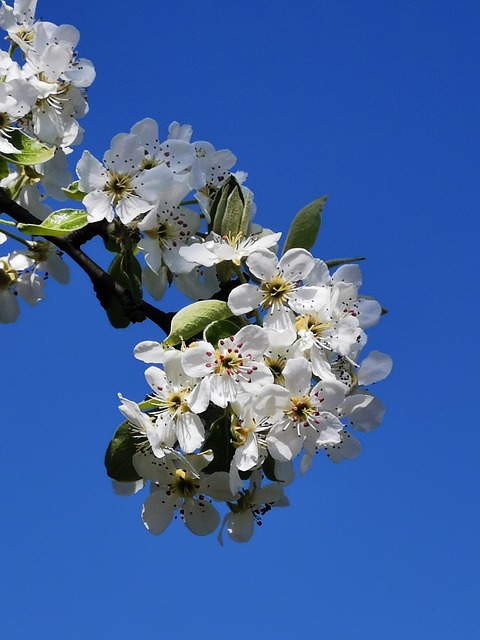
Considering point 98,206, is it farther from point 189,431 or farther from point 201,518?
point 201,518

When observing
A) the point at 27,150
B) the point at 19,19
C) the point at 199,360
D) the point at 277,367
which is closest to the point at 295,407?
the point at 277,367

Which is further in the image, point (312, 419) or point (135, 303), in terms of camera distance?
point (135, 303)

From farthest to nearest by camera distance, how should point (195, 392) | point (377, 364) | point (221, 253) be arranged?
point (377, 364) → point (221, 253) → point (195, 392)

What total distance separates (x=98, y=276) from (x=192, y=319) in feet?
1.02

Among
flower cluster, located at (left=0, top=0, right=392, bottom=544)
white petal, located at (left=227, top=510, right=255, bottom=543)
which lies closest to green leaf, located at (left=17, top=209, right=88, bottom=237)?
flower cluster, located at (left=0, top=0, right=392, bottom=544)

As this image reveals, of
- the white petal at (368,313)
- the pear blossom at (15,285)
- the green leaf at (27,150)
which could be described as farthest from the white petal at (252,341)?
the pear blossom at (15,285)

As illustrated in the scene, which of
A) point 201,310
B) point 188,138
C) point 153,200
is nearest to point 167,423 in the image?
point 201,310

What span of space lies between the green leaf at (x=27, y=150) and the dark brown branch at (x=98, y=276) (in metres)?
0.12

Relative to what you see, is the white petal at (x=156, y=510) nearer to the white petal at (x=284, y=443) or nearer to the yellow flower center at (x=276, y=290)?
the white petal at (x=284, y=443)

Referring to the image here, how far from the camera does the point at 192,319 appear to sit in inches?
72.9

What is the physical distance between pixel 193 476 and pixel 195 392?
22cm

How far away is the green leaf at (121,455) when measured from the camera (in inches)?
76.3

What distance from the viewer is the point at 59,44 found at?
2301 mm

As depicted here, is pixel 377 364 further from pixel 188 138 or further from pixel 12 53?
pixel 12 53
